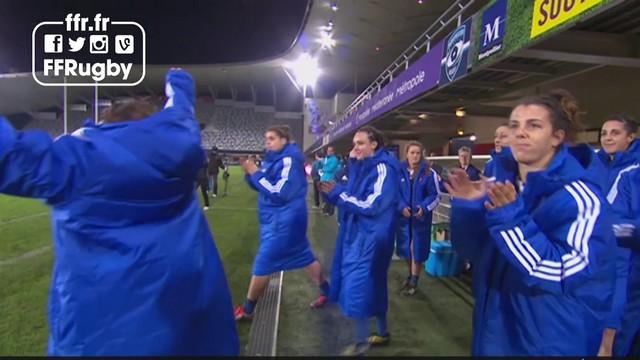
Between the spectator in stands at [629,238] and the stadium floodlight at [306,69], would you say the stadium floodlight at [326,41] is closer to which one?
the stadium floodlight at [306,69]

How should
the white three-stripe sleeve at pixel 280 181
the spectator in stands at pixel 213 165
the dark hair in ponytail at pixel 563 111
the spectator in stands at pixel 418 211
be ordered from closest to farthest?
the dark hair in ponytail at pixel 563 111
the white three-stripe sleeve at pixel 280 181
the spectator in stands at pixel 418 211
the spectator in stands at pixel 213 165

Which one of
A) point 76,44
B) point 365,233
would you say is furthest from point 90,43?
point 365,233

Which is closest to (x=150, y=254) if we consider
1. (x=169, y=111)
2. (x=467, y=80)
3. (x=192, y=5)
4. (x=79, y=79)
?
(x=169, y=111)

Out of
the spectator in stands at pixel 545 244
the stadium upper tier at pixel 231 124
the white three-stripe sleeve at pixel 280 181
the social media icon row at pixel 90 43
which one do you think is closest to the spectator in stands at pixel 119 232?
the spectator in stands at pixel 545 244

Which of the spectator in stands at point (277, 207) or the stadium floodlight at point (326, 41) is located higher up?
the stadium floodlight at point (326, 41)

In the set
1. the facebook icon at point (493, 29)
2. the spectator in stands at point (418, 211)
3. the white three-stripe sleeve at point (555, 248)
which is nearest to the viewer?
the white three-stripe sleeve at point (555, 248)

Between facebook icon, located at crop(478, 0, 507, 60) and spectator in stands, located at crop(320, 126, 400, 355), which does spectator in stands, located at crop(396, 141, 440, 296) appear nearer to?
facebook icon, located at crop(478, 0, 507, 60)

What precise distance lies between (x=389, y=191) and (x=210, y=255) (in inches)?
73.6

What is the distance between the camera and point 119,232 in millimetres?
1634

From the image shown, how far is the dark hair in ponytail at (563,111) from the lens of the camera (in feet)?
5.83

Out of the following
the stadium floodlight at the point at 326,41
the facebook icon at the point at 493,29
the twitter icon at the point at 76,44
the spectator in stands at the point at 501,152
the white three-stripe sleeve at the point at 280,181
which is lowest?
the white three-stripe sleeve at the point at 280,181

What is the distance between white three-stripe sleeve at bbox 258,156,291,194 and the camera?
4129 mm

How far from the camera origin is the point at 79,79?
156 ft

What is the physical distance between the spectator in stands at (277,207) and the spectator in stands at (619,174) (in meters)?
2.52
